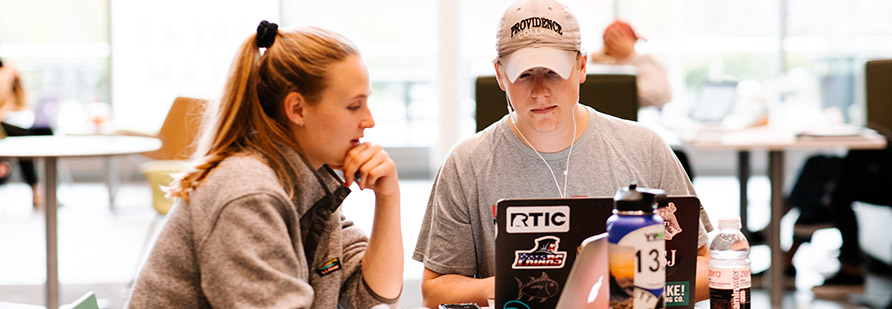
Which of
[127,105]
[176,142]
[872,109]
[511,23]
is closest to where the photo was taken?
[511,23]

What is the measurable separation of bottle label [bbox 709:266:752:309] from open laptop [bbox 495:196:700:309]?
0.04 metres

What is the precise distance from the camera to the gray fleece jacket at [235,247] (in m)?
1.12

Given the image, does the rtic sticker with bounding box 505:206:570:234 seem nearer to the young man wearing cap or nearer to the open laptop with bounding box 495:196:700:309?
the open laptop with bounding box 495:196:700:309

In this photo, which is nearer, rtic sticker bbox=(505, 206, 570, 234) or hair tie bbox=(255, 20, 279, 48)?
rtic sticker bbox=(505, 206, 570, 234)

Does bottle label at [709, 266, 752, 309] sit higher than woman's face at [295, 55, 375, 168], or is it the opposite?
woman's face at [295, 55, 375, 168]

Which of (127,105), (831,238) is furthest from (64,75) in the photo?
(831,238)

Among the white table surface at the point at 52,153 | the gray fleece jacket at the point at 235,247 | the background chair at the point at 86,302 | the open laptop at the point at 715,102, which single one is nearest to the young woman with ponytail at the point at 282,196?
the gray fleece jacket at the point at 235,247

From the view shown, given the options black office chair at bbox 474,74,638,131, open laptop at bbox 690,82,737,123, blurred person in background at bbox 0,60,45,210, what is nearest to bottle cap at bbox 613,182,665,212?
black office chair at bbox 474,74,638,131

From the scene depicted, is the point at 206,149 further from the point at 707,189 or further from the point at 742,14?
the point at 742,14

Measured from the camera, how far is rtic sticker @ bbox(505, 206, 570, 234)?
1.20 meters

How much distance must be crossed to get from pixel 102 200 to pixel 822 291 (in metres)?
5.50

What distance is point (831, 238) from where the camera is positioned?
5.12 m

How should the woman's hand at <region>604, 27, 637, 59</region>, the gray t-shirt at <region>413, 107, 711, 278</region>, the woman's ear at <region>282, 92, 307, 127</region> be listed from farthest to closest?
the woman's hand at <region>604, 27, 637, 59</region>, the gray t-shirt at <region>413, 107, 711, 278</region>, the woman's ear at <region>282, 92, 307, 127</region>

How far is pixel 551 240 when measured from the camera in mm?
1212
